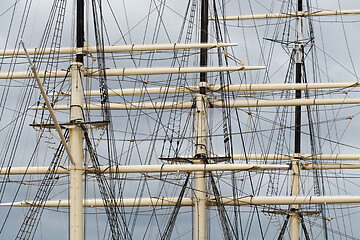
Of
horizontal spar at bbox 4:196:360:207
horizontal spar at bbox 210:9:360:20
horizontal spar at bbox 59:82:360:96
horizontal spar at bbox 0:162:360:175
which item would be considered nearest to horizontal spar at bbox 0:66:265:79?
horizontal spar at bbox 0:162:360:175

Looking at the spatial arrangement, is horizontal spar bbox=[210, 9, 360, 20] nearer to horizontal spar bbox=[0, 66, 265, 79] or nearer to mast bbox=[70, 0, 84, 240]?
horizontal spar bbox=[0, 66, 265, 79]

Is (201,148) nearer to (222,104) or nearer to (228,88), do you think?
(222,104)

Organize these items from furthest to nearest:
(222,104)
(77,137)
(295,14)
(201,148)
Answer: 1. (295,14)
2. (222,104)
3. (201,148)
4. (77,137)

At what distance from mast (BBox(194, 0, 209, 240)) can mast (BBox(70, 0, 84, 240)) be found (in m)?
9.94

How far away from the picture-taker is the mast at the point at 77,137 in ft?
150

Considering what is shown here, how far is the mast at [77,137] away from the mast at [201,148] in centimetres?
994

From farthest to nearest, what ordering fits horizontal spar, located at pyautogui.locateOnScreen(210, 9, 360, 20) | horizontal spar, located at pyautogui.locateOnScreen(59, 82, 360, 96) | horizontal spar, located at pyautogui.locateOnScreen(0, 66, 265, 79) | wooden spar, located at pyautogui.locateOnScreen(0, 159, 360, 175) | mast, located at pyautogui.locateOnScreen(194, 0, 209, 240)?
1. horizontal spar, located at pyautogui.locateOnScreen(210, 9, 360, 20)
2. horizontal spar, located at pyautogui.locateOnScreen(59, 82, 360, 96)
3. mast, located at pyautogui.locateOnScreen(194, 0, 209, 240)
4. wooden spar, located at pyautogui.locateOnScreen(0, 159, 360, 175)
5. horizontal spar, located at pyautogui.locateOnScreen(0, 66, 265, 79)

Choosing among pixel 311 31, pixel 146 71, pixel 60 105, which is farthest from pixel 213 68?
pixel 311 31

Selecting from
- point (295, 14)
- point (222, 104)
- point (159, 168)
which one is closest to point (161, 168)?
point (159, 168)

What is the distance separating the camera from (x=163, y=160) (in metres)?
56.7

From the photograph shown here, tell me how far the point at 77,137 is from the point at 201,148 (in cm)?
1063

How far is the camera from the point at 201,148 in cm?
5638

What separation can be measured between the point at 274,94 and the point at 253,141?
13.2 ft

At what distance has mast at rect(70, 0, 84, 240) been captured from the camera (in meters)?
45.8
